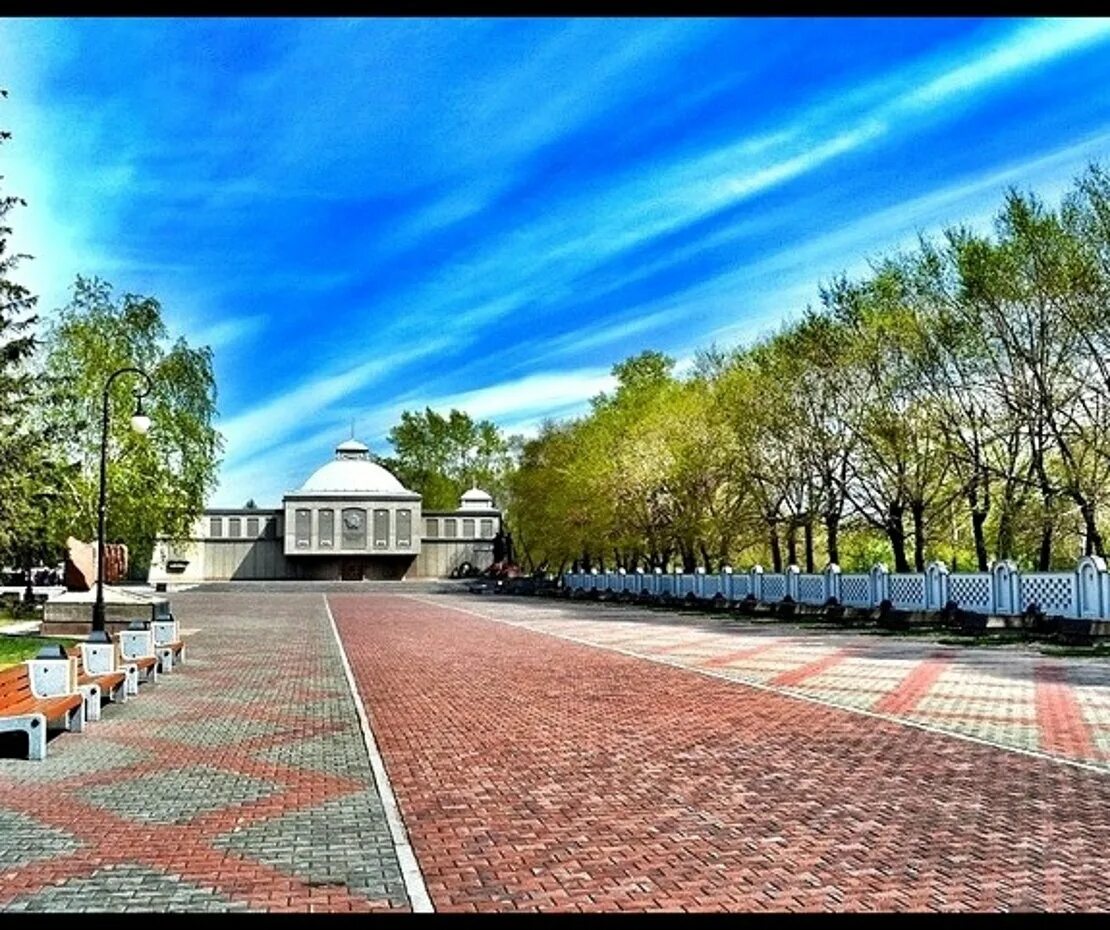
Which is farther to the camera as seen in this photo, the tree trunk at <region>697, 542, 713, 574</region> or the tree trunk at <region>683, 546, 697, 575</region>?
the tree trunk at <region>683, 546, 697, 575</region>

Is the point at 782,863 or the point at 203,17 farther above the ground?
the point at 203,17

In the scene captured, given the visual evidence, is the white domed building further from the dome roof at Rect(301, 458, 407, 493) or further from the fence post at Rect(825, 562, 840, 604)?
the fence post at Rect(825, 562, 840, 604)

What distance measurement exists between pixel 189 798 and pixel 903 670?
1171 centimetres

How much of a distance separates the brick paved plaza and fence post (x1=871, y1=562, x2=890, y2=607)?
14.3 meters

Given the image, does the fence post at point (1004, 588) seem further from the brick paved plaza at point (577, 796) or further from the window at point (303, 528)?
the window at point (303, 528)

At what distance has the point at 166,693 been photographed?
1388 centimetres

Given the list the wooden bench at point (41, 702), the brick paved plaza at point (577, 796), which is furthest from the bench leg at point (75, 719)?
the brick paved plaza at point (577, 796)

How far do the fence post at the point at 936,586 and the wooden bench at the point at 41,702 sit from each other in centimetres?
2147

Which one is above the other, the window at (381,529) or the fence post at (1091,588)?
the window at (381,529)

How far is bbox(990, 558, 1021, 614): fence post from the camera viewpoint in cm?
2480

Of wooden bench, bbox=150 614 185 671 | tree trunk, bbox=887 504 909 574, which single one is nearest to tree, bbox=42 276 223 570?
wooden bench, bbox=150 614 185 671

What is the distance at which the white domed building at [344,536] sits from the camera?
8788 centimetres
